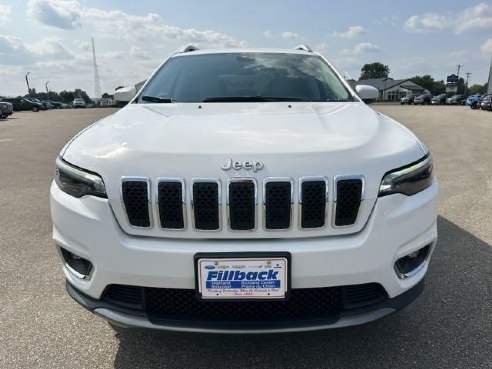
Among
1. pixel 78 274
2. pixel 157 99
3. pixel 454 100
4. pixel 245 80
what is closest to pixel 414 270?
pixel 78 274

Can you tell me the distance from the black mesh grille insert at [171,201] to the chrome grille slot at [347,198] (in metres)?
0.71

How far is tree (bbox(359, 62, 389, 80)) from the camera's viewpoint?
401 feet

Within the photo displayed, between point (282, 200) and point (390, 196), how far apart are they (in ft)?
1.71

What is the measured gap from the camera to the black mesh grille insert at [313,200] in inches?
73.5

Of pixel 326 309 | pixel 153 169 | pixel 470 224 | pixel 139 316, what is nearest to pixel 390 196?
pixel 326 309

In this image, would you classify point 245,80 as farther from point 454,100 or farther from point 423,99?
point 454,100

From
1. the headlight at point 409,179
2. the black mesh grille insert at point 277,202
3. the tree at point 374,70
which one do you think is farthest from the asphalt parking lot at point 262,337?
the tree at point 374,70

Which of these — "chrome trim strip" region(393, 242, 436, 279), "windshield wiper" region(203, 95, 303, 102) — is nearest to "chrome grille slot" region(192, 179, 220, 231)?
"chrome trim strip" region(393, 242, 436, 279)

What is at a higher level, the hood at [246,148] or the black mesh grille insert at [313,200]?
the hood at [246,148]

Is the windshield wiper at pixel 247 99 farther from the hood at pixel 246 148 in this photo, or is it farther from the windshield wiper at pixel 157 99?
the hood at pixel 246 148

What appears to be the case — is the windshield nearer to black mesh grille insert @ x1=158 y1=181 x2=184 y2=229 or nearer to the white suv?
the white suv

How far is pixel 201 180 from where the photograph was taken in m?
1.86

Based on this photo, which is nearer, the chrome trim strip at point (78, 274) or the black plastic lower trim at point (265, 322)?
the black plastic lower trim at point (265, 322)

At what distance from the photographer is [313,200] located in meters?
1.88
